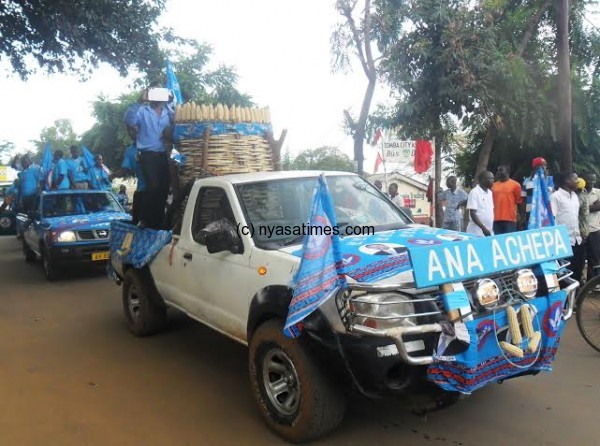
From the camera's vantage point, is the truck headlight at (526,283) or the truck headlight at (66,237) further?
the truck headlight at (66,237)

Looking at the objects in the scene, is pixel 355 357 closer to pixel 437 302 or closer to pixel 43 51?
pixel 437 302

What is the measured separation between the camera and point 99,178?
36.4 feet

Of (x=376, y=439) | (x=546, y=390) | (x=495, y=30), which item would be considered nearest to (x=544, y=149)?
(x=495, y=30)

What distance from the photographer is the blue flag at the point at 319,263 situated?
2.83 meters

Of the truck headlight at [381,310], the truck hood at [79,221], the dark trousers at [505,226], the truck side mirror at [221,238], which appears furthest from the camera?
the truck hood at [79,221]

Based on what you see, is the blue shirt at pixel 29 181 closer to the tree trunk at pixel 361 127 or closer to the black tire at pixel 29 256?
the black tire at pixel 29 256

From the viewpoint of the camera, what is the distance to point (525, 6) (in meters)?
11.3

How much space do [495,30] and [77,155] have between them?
909 centimetres

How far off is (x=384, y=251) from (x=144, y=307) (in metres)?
3.16

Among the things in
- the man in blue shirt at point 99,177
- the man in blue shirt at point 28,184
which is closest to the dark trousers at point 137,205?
the man in blue shirt at point 99,177

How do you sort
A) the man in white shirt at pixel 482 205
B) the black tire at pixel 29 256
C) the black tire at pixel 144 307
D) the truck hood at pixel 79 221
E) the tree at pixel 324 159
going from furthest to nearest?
the tree at pixel 324 159 < the black tire at pixel 29 256 < the truck hood at pixel 79 221 < the man in white shirt at pixel 482 205 < the black tire at pixel 144 307

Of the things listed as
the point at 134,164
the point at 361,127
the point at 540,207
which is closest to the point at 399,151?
the point at 361,127

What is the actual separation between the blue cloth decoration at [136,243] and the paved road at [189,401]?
870 mm

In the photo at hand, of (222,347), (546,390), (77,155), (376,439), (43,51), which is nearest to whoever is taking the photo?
(376,439)
